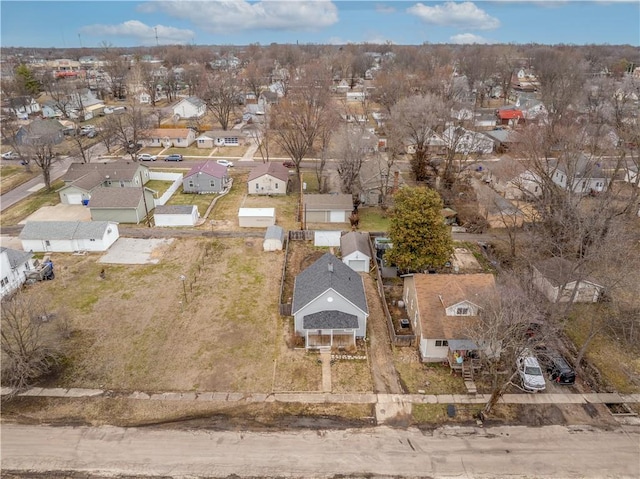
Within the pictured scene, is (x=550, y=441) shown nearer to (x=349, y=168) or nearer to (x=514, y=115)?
(x=349, y=168)

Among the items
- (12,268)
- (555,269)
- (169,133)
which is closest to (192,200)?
(12,268)

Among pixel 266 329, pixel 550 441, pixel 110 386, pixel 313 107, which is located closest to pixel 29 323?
pixel 110 386

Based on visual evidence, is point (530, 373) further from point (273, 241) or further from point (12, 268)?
point (12, 268)

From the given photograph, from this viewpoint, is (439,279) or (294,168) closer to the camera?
(439,279)

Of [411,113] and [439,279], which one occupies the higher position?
[411,113]

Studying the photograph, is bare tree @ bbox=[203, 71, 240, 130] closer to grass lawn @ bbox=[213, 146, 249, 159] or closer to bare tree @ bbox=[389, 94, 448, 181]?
grass lawn @ bbox=[213, 146, 249, 159]
